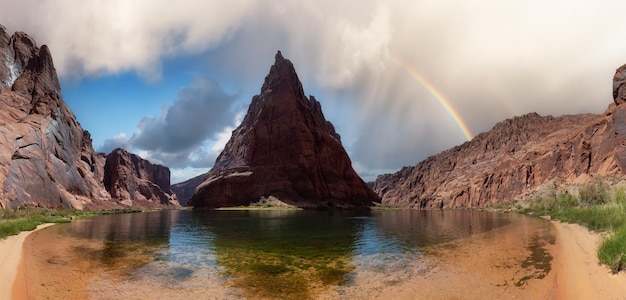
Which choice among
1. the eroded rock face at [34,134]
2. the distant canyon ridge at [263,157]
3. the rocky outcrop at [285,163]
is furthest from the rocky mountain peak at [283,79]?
the eroded rock face at [34,134]

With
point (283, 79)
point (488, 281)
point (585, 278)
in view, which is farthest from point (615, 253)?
point (283, 79)

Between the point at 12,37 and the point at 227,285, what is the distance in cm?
14058

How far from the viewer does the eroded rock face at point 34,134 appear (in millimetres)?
70375

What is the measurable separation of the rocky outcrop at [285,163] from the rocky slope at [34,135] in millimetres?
44321

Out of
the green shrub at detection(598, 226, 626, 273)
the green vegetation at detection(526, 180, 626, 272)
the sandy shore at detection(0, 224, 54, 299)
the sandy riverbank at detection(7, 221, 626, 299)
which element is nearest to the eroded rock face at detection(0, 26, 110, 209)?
the sandy shore at detection(0, 224, 54, 299)

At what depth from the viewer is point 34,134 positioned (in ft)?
275

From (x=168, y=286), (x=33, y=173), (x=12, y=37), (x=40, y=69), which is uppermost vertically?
(x=12, y=37)

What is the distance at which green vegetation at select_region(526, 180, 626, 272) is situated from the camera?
15125 millimetres

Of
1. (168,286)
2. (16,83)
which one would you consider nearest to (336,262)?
(168,286)

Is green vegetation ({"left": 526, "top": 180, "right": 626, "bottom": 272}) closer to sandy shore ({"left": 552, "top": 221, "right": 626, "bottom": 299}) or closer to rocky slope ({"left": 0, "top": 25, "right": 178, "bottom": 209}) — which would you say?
sandy shore ({"left": 552, "top": 221, "right": 626, "bottom": 299})

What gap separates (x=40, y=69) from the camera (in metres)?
109

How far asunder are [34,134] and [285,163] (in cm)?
8523

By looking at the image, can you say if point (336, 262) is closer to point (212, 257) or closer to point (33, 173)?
point (212, 257)

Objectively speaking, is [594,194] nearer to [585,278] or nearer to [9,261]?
[585,278]
